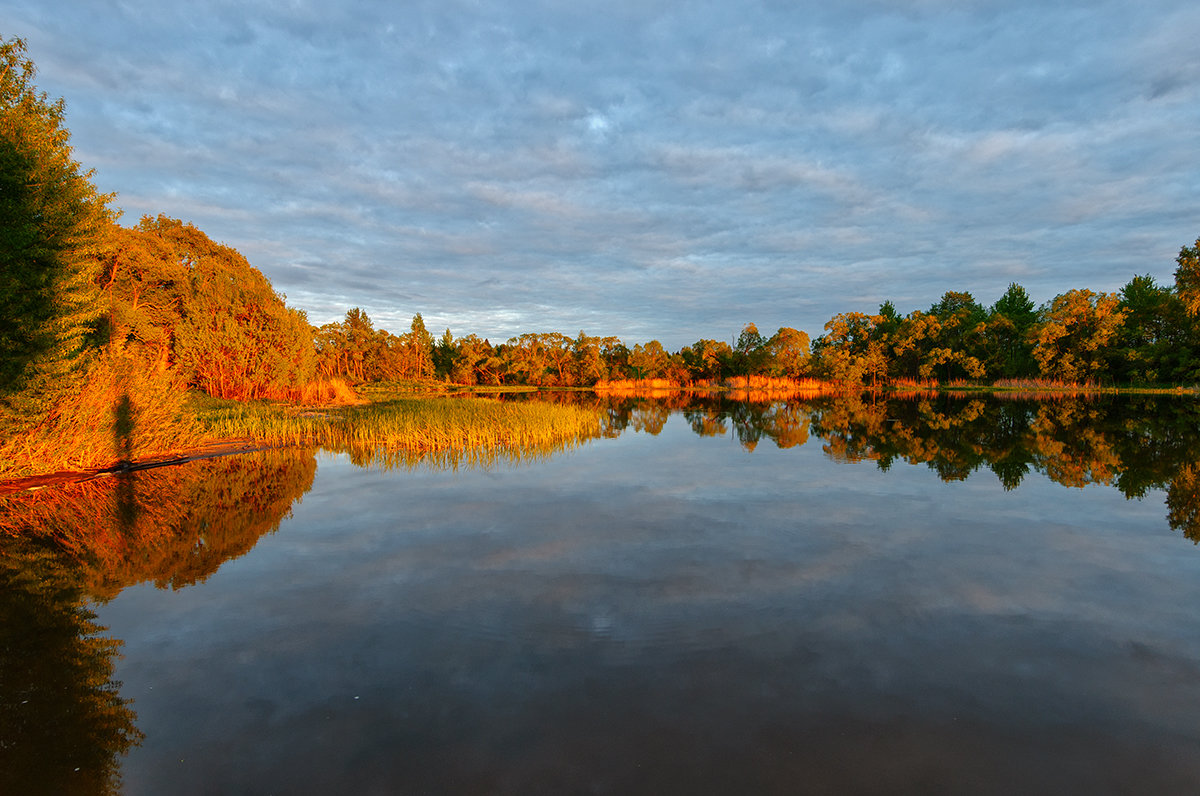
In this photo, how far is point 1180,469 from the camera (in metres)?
14.2

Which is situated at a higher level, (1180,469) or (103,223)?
(103,223)

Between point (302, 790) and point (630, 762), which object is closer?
point (302, 790)

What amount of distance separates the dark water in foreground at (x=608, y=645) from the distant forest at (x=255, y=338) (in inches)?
178

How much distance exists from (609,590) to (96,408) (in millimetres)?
15472

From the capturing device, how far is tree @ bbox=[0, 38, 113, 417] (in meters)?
12.0

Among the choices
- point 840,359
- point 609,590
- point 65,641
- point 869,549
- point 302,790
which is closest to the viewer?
point 302,790

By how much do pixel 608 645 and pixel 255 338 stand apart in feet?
121

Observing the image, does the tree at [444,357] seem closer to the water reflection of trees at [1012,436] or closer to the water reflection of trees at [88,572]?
the water reflection of trees at [1012,436]

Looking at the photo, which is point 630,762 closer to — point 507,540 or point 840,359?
point 507,540

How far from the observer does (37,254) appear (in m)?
12.2

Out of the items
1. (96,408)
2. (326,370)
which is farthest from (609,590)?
(326,370)

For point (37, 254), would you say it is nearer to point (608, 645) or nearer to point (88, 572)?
point (88, 572)

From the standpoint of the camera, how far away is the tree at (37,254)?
39.3 ft

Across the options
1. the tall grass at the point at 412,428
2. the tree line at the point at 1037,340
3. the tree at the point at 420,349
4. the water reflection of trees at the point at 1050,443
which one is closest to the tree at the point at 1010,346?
the tree line at the point at 1037,340
